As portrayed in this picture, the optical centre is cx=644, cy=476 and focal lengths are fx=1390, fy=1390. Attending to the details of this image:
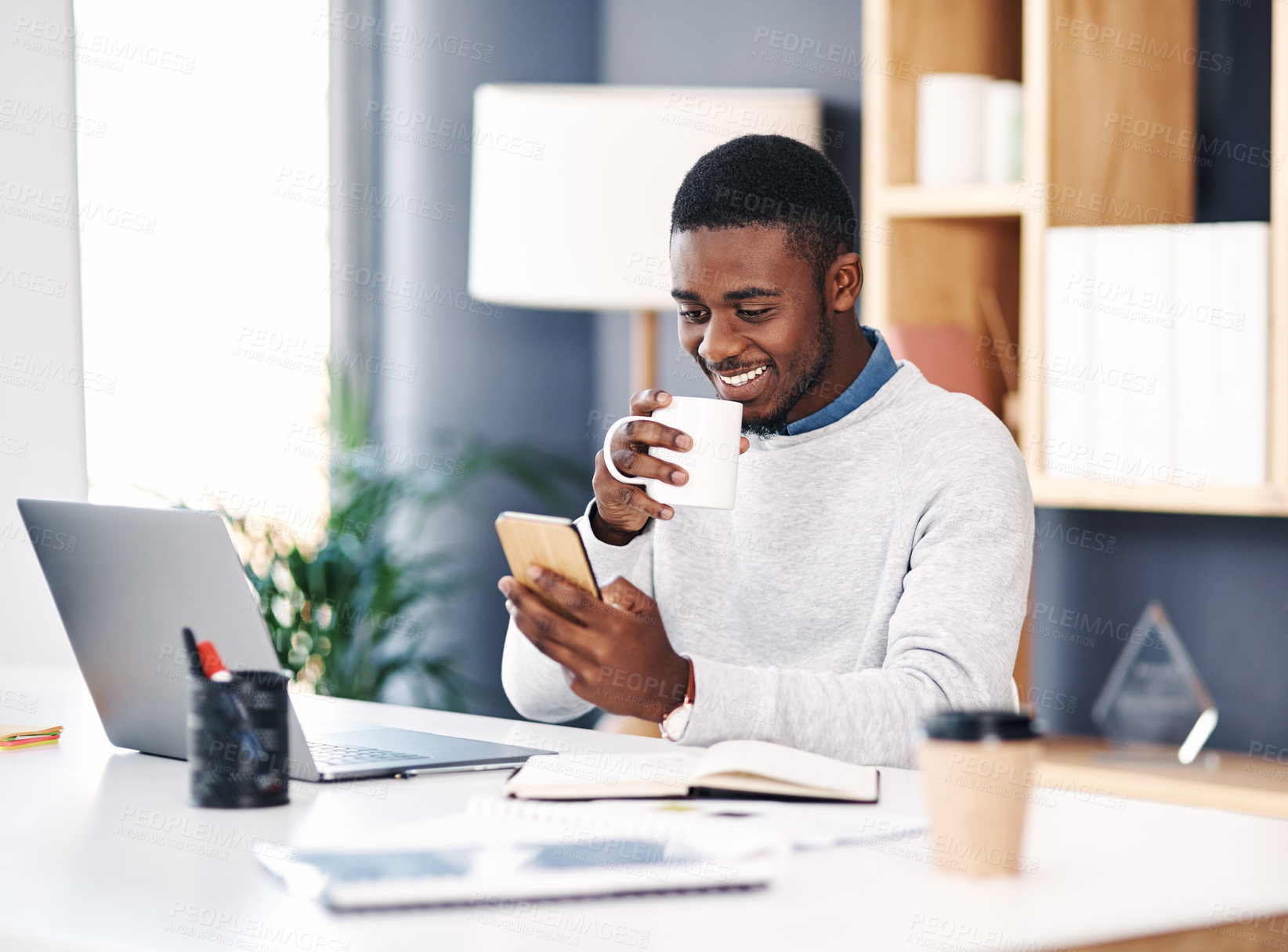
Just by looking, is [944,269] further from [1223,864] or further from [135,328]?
[135,328]

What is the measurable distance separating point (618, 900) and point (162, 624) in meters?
0.54

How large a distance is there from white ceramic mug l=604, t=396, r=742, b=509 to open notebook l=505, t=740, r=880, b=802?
13.5 inches

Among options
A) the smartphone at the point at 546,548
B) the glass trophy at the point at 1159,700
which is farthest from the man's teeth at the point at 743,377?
the glass trophy at the point at 1159,700

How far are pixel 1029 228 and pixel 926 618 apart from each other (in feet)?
3.24

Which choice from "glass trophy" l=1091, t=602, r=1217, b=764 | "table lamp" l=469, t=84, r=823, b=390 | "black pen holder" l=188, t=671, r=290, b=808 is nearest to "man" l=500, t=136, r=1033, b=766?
"black pen holder" l=188, t=671, r=290, b=808

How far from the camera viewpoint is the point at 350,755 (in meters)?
1.20

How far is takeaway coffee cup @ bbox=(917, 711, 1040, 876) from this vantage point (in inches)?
31.6

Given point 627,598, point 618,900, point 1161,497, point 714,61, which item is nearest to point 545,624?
point 627,598

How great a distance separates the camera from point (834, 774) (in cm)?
106

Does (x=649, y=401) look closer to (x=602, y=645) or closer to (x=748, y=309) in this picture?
(x=748, y=309)

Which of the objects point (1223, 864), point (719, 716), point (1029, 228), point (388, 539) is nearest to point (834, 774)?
point (719, 716)

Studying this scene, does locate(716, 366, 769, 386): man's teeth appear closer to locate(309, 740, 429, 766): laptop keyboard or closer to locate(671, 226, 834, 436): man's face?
locate(671, 226, 834, 436): man's face

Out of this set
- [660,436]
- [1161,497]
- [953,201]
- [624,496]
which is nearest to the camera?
[660,436]

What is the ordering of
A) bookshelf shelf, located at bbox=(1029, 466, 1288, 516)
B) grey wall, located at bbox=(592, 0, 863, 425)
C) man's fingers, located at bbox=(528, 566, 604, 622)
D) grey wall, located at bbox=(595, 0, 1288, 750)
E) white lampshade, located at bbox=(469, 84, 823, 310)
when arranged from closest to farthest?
man's fingers, located at bbox=(528, 566, 604, 622), bookshelf shelf, located at bbox=(1029, 466, 1288, 516), grey wall, located at bbox=(595, 0, 1288, 750), white lampshade, located at bbox=(469, 84, 823, 310), grey wall, located at bbox=(592, 0, 863, 425)
